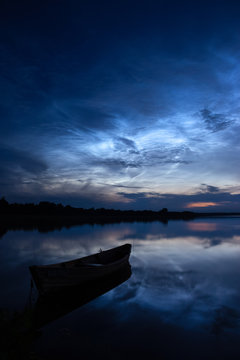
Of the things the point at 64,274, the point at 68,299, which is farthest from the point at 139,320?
the point at 64,274

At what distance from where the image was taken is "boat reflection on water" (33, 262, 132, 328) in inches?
329

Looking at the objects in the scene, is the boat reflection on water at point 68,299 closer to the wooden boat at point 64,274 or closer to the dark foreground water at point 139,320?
the dark foreground water at point 139,320

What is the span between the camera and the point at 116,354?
6098mm

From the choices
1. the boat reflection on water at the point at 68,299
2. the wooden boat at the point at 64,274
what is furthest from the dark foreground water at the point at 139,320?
the wooden boat at the point at 64,274

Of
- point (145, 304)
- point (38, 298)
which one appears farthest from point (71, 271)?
point (145, 304)

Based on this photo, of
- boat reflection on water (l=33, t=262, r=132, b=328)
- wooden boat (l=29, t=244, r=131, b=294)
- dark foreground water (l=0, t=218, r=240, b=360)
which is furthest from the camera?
wooden boat (l=29, t=244, r=131, b=294)

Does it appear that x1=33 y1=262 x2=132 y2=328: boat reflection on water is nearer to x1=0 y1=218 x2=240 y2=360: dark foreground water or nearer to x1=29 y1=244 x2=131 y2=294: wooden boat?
x1=0 y1=218 x2=240 y2=360: dark foreground water

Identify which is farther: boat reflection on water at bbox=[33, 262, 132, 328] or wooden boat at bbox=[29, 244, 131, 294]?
wooden boat at bbox=[29, 244, 131, 294]

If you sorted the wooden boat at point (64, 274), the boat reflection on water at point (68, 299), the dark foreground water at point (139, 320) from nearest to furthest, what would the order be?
the dark foreground water at point (139, 320) → the boat reflection on water at point (68, 299) → the wooden boat at point (64, 274)

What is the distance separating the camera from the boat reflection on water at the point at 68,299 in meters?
8.36

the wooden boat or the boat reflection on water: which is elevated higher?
the wooden boat

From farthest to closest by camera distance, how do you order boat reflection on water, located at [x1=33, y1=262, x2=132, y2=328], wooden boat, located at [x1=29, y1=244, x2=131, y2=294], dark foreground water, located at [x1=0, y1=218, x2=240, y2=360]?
wooden boat, located at [x1=29, y1=244, x2=131, y2=294]
boat reflection on water, located at [x1=33, y1=262, x2=132, y2=328]
dark foreground water, located at [x1=0, y1=218, x2=240, y2=360]

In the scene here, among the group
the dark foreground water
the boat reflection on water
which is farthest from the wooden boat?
the dark foreground water

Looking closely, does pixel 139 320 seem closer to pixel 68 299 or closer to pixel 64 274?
pixel 68 299
